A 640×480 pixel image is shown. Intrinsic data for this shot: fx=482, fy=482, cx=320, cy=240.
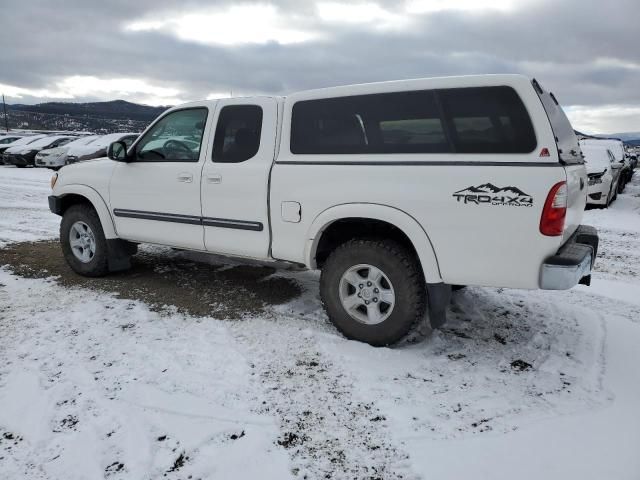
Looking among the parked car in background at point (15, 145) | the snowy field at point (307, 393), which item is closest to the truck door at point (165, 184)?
the snowy field at point (307, 393)

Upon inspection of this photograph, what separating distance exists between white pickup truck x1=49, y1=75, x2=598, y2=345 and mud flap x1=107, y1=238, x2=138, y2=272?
1.71ft

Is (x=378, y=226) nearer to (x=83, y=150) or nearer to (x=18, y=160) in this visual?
(x=83, y=150)

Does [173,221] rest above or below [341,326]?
above

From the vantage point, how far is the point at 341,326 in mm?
3875

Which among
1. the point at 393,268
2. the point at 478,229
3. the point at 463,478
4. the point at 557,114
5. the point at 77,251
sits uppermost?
the point at 557,114

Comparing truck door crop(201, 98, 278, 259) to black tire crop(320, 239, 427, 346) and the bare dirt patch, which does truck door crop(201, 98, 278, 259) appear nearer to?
the bare dirt patch

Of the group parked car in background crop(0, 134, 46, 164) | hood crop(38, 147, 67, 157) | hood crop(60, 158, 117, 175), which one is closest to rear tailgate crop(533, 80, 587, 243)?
hood crop(60, 158, 117, 175)

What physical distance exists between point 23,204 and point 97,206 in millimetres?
6394

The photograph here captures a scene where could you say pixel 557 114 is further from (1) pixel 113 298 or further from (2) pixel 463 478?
(1) pixel 113 298

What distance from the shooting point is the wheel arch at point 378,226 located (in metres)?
3.41

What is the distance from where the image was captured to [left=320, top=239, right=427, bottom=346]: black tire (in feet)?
11.7

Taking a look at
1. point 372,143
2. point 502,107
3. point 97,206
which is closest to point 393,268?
point 372,143

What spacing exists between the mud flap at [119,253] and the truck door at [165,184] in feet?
0.67

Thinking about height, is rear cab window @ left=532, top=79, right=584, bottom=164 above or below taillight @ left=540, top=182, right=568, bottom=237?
above
